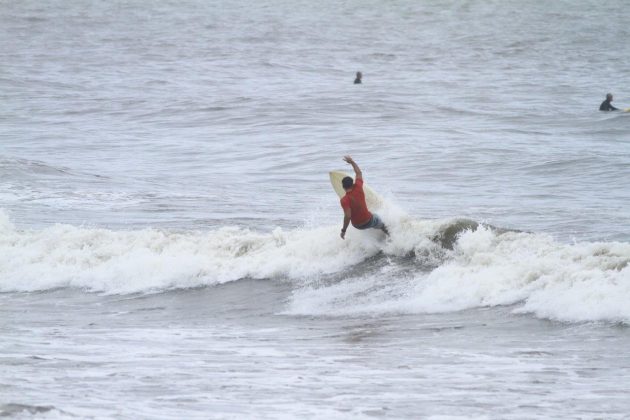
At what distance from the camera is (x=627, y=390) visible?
313 inches

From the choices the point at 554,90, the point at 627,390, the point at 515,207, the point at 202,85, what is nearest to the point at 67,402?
the point at 627,390

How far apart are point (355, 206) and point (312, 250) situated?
4.06 ft

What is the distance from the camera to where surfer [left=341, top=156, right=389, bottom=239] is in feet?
44.3

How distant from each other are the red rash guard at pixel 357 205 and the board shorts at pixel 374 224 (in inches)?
2.9

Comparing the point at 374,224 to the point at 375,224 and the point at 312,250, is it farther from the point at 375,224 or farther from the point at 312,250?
the point at 312,250

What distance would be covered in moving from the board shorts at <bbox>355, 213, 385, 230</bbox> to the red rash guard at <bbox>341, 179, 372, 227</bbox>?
0.24 ft

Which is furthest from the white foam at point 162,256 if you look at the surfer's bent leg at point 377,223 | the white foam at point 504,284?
the white foam at point 504,284

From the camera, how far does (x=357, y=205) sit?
44.8ft

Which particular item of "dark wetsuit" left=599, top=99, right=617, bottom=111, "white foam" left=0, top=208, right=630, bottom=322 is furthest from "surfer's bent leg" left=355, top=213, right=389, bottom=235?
"dark wetsuit" left=599, top=99, right=617, bottom=111

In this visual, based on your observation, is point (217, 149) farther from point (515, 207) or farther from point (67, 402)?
point (67, 402)

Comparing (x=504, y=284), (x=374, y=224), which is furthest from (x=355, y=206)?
(x=504, y=284)

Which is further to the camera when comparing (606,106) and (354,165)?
(606,106)

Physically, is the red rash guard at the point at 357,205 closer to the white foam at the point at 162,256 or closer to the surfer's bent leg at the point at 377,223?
the surfer's bent leg at the point at 377,223

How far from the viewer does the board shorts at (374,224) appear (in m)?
14.0
